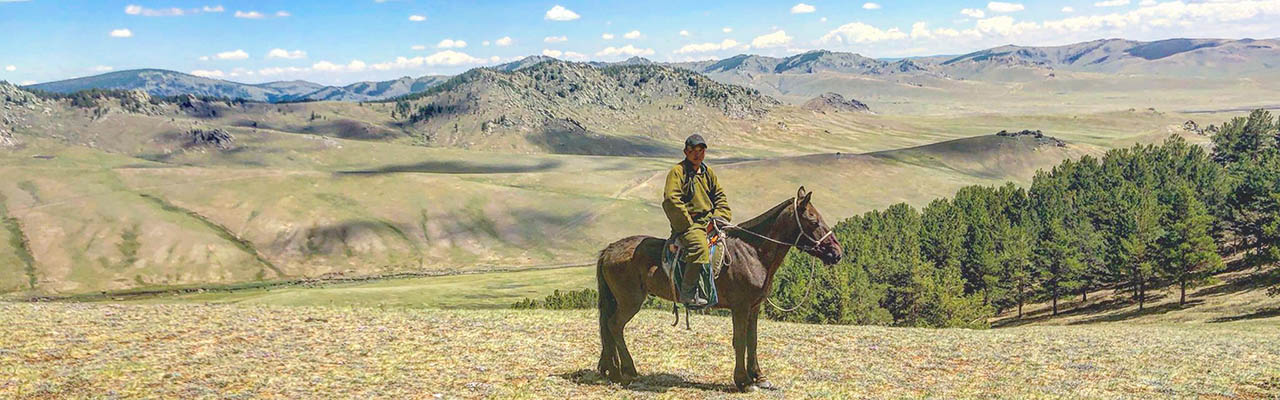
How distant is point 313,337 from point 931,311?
6382 centimetres

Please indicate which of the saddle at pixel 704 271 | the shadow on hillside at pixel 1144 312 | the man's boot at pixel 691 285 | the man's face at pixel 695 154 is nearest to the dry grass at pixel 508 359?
the man's boot at pixel 691 285

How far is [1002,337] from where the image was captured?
104 ft

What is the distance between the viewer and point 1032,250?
303 feet

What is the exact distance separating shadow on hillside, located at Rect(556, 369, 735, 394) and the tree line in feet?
136

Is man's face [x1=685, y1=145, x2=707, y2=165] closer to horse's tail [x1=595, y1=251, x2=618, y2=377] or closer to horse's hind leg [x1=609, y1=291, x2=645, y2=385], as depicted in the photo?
horse's tail [x1=595, y1=251, x2=618, y2=377]

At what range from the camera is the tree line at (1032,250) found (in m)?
71.8

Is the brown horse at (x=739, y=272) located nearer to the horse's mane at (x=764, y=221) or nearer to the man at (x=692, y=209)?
the horse's mane at (x=764, y=221)

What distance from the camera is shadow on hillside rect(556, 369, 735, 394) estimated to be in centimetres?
1944

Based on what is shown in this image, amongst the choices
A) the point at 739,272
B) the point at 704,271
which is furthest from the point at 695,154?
the point at 739,272

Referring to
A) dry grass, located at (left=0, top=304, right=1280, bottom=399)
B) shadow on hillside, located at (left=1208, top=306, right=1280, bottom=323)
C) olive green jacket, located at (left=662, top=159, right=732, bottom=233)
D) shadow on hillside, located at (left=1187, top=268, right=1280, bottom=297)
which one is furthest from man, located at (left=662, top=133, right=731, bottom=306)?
shadow on hillside, located at (left=1187, top=268, right=1280, bottom=297)

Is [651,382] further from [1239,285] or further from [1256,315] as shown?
[1239,285]

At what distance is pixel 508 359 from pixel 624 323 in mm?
4490

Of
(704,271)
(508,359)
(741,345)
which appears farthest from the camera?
(508,359)

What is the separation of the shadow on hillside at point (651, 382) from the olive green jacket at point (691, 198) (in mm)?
4282
